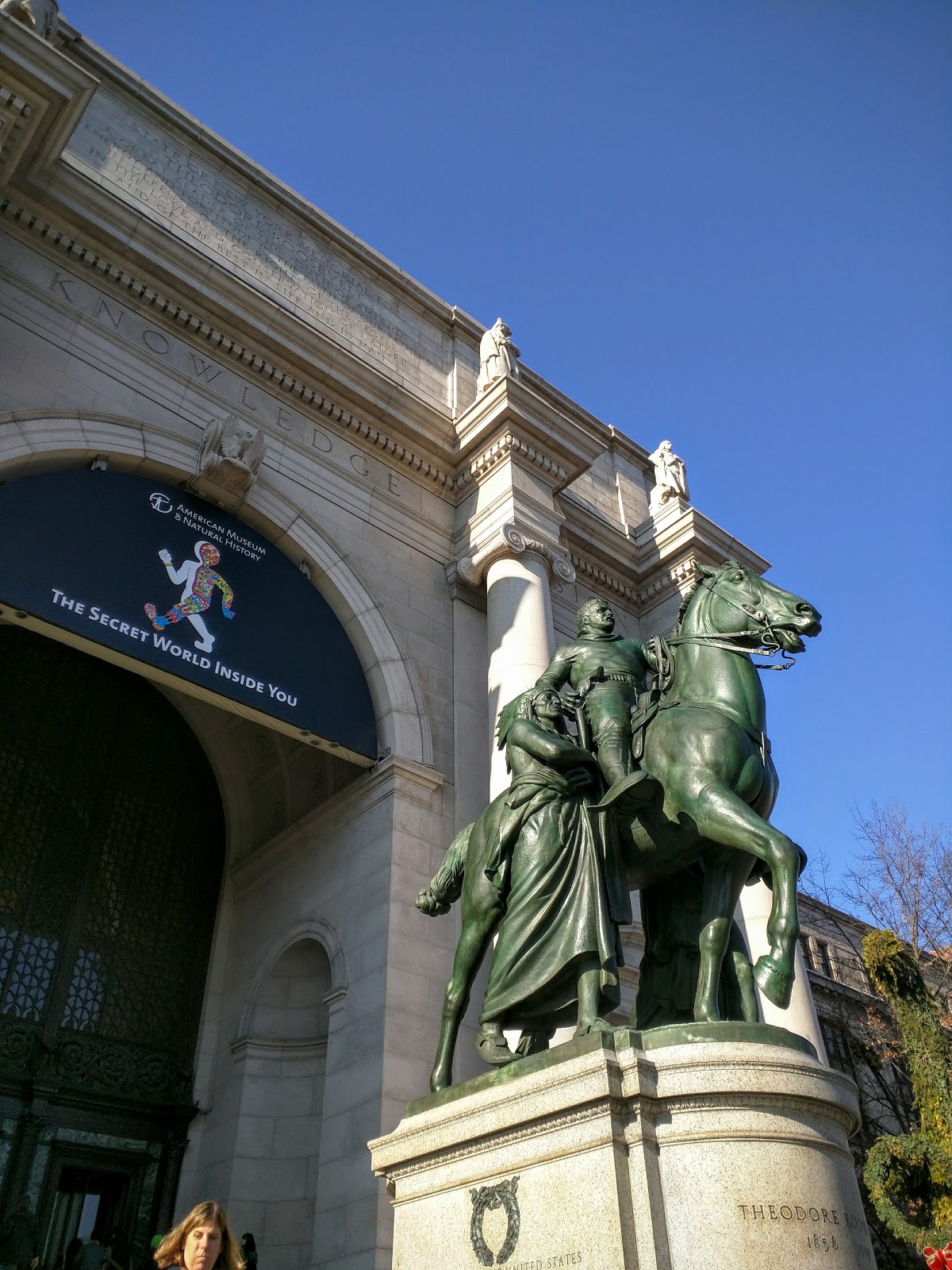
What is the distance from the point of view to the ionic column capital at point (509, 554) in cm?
1427

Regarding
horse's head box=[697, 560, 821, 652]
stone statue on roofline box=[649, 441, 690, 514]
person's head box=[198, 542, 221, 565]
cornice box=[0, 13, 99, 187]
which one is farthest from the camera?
stone statue on roofline box=[649, 441, 690, 514]

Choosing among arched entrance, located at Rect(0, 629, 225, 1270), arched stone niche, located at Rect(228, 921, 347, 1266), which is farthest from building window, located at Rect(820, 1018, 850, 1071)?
arched entrance, located at Rect(0, 629, 225, 1270)

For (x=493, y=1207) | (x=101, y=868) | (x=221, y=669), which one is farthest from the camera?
(x=101, y=868)

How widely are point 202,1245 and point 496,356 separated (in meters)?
14.3

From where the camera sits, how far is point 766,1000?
41.7 feet

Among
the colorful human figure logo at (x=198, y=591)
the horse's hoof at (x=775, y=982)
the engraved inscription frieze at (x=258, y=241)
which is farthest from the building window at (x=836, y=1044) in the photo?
the horse's hoof at (x=775, y=982)

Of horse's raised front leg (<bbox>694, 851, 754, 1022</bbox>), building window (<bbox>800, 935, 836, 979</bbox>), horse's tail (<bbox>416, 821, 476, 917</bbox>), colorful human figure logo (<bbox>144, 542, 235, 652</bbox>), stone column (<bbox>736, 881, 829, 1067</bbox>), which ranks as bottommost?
horse's raised front leg (<bbox>694, 851, 754, 1022</bbox>)

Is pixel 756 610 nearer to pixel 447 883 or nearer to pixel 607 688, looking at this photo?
pixel 607 688

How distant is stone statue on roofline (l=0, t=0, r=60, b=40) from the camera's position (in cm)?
1090

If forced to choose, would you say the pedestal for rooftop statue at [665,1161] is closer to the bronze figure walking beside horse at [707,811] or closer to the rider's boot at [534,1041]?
the bronze figure walking beside horse at [707,811]

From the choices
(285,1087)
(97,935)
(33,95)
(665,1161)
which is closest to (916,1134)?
(285,1087)

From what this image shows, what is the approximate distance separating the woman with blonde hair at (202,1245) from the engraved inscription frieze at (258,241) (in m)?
13.3

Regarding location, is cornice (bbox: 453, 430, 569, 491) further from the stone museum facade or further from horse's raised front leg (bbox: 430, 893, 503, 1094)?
horse's raised front leg (bbox: 430, 893, 503, 1094)

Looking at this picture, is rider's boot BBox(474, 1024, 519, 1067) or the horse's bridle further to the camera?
the horse's bridle
